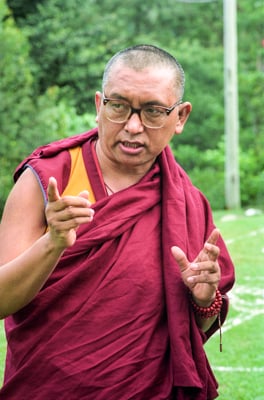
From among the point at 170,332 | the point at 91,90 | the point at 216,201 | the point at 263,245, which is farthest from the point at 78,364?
the point at 216,201

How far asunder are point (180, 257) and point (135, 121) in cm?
51

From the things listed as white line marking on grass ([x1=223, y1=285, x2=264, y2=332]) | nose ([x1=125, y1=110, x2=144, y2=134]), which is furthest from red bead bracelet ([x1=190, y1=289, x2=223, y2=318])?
white line marking on grass ([x1=223, y1=285, x2=264, y2=332])

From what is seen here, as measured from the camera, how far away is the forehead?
10.5ft

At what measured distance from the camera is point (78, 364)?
10.3ft

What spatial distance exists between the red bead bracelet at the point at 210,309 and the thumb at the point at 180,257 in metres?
0.20

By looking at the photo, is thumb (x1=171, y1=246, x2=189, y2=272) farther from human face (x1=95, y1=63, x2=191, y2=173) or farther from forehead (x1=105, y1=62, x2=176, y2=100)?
forehead (x1=105, y1=62, x2=176, y2=100)

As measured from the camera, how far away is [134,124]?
3188 mm

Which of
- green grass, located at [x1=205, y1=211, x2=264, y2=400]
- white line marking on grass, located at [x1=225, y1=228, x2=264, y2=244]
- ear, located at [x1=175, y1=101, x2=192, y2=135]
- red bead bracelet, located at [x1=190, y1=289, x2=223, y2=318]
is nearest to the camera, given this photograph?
red bead bracelet, located at [x1=190, y1=289, x2=223, y2=318]

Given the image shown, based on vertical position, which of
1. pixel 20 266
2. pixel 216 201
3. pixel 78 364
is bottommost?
pixel 216 201

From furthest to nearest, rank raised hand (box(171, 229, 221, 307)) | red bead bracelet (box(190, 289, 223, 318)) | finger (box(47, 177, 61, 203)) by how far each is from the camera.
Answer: red bead bracelet (box(190, 289, 223, 318)) < raised hand (box(171, 229, 221, 307)) < finger (box(47, 177, 61, 203))

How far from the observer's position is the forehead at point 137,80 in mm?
3213

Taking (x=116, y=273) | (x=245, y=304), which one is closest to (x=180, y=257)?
(x=116, y=273)

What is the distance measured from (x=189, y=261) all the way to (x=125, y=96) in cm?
66

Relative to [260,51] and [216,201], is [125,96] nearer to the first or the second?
[216,201]
